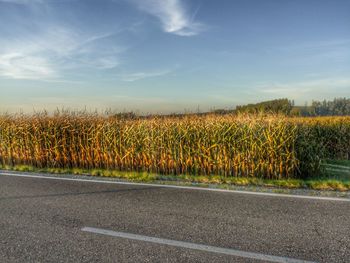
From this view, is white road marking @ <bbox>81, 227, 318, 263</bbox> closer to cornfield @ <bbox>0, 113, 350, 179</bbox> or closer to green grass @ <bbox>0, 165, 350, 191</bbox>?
green grass @ <bbox>0, 165, 350, 191</bbox>

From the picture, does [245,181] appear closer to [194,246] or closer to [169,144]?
[169,144]

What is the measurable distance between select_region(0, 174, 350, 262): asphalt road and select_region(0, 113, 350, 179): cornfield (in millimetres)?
2601

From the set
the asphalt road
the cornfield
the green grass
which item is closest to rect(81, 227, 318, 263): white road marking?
the asphalt road

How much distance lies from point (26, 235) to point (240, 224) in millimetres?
3364

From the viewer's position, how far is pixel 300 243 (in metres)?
3.89

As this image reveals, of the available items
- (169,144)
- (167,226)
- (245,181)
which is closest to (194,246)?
(167,226)

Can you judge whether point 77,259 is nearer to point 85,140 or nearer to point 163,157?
point 163,157

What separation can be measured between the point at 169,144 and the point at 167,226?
5.18 m

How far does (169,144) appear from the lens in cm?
959

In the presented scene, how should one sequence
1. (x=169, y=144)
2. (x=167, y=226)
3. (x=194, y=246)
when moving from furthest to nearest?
(x=169, y=144)
(x=167, y=226)
(x=194, y=246)

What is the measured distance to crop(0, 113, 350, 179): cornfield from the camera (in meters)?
8.51

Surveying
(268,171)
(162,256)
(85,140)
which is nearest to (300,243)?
(162,256)

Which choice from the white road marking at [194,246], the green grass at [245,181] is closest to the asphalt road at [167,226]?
the white road marking at [194,246]

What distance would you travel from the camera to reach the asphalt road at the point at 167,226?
12.0ft
